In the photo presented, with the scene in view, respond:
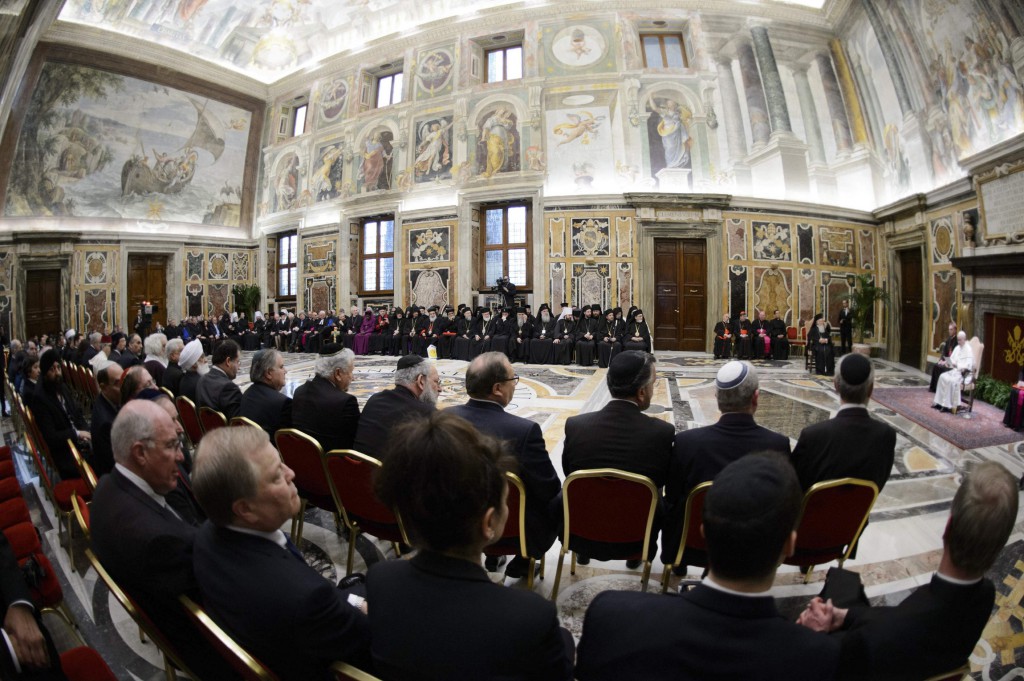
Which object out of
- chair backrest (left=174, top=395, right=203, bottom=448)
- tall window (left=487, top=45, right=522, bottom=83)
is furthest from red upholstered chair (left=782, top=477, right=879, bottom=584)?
tall window (left=487, top=45, right=522, bottom=83)

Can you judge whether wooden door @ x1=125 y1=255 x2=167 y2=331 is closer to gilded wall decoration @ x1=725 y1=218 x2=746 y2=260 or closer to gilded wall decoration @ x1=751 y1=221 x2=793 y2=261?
gilded wall decoration @ x1=725 y1=218 x2=746 y2=260

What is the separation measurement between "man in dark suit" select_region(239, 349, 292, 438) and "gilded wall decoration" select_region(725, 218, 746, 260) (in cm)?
1226

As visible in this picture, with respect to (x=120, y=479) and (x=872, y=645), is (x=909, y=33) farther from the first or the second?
(x=120, y=479)

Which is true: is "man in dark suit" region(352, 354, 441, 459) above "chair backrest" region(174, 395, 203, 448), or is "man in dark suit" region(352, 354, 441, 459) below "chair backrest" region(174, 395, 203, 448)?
above

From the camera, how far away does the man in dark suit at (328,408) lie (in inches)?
118

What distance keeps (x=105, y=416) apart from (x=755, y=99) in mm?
15044

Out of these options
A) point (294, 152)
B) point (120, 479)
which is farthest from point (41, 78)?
point (120, 479)

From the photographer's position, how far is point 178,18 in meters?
15.9

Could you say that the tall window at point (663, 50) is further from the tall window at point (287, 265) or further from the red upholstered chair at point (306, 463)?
the red upholstered chair at point (306, 463)

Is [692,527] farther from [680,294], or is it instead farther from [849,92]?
[849,92]

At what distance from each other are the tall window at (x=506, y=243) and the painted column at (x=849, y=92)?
29.0ft

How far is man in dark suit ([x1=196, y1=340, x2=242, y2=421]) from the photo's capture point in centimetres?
365

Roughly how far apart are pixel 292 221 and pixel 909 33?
57.6ft

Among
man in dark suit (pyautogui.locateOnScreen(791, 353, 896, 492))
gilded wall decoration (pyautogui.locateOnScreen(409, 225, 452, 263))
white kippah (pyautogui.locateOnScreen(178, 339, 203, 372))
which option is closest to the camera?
man in dark suit (pyautogui.locateOnScreen(791, 353, 896, 492))
